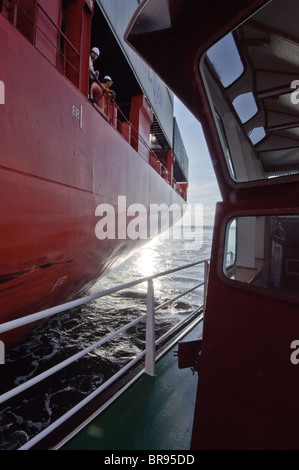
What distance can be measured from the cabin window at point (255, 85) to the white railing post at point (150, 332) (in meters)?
1.54

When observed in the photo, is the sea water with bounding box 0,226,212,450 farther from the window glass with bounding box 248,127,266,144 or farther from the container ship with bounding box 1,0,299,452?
the window glass with bounding box 248,127,266,144

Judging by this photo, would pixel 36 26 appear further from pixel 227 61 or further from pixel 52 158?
pixel 227 61

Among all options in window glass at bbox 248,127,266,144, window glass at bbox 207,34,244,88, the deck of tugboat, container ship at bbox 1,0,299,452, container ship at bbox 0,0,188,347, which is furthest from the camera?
container ship at bbox 0,0,188,347

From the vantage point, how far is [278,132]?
7.70ft

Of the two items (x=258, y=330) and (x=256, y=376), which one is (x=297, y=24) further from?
(x=256, y=376)

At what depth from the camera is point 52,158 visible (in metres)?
3.51

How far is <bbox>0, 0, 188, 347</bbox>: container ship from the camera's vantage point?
2922mm

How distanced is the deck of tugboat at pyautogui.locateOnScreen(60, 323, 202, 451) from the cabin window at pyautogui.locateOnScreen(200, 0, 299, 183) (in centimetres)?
221

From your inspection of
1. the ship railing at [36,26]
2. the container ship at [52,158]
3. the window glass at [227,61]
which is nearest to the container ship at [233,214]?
the window glass at [227,61]

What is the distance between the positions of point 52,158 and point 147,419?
3410 mm

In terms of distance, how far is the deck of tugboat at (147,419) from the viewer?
1970mm

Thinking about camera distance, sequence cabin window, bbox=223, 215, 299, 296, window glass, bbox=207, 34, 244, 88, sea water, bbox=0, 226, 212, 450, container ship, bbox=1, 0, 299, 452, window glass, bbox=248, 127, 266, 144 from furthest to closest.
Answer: sea water, bbox=0, 226, 212, 450 → cabin window, bbox=223, 215, 299, 296 → window glass, bbox=248, 127, 266, 144 → window glass, bbox=207, 34, 244, 88 → container ship, bbox=1, 0, 299, 452

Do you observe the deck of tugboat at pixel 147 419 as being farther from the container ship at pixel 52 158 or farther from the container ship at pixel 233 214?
the container ship at pixel 52 158

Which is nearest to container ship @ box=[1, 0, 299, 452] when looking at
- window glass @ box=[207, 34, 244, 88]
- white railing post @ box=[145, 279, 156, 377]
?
window glass @ box=[207, 34, 244, 88]
